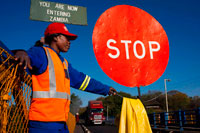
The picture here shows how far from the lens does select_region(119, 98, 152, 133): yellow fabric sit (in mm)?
2307

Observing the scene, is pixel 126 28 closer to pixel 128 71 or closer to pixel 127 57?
pixel 127 57

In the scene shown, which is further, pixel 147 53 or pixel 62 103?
pixel 147 53

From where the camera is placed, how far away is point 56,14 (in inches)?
154

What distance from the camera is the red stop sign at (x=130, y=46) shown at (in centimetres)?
229

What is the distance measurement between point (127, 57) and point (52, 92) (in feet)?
3.09

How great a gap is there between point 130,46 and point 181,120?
12176mm

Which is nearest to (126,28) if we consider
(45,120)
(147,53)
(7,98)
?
(147,53)

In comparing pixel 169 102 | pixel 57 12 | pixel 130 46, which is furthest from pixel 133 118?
pixel 169 102

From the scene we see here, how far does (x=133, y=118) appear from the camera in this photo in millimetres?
2412

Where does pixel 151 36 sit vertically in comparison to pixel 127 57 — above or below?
above

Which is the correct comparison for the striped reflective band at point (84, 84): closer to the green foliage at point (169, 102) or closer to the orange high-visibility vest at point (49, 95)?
the orange high-visibility vest at point (49, 95)

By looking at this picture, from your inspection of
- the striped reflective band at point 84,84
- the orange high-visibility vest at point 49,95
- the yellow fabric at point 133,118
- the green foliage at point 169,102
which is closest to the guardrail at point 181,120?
the yellow fabric at point 133,118

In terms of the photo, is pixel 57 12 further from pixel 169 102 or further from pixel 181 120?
pixel 169 102

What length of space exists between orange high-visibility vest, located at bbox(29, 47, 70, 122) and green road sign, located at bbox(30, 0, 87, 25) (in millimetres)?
1957
